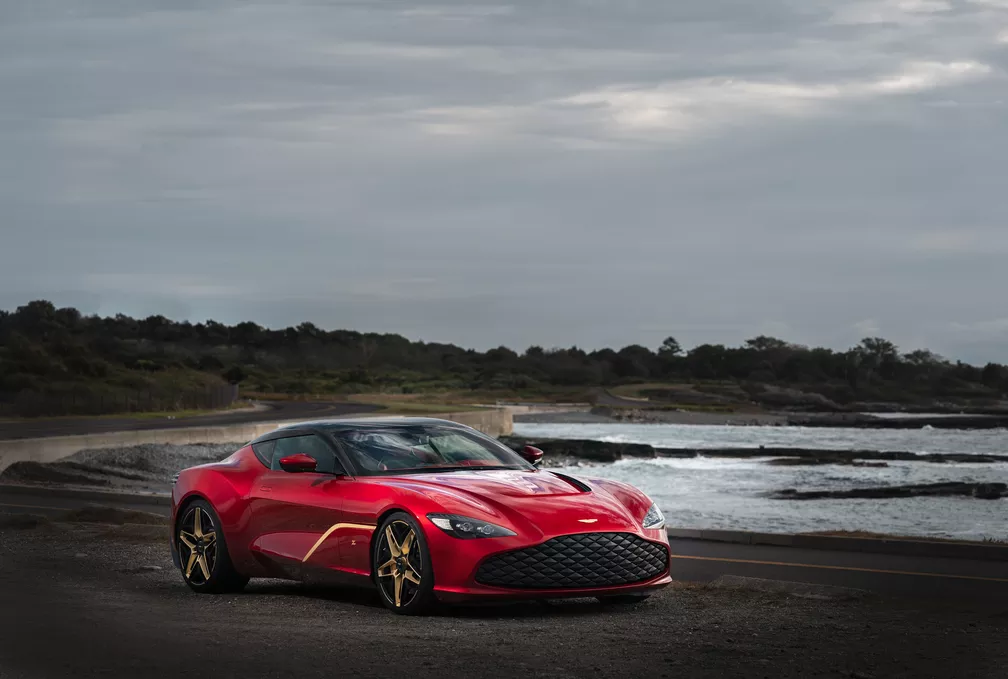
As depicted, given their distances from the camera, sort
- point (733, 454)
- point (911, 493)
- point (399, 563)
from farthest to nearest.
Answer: point (733, 454) < point (911, 493) < point (399, 563)

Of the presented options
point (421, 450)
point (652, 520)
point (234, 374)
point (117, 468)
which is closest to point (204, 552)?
point (421, 450)

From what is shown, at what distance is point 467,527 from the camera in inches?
381

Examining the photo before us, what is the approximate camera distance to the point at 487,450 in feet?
37.3

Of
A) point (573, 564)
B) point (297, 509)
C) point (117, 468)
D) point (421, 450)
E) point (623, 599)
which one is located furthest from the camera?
point (117, 468)

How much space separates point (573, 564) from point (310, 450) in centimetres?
269

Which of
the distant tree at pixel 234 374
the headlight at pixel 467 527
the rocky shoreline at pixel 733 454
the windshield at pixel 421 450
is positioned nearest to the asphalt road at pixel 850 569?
the windshield at pixel 421 450

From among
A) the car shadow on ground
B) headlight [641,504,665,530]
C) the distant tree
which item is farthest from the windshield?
the distant tree

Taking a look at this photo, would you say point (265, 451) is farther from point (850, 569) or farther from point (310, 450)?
point (850, 569)

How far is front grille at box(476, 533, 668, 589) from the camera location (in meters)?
9.66

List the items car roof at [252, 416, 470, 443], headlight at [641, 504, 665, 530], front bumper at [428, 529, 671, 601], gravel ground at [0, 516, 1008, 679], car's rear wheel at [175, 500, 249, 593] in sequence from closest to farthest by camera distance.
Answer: gravel ground at [0, 516, 1008, 679]
front bumper at [428, 529, 671, 601]
headlight at [641, 504, 665, 530]
car roof at [252, 416, 470, 443]
car's rear wheel at [175, 500, 249, 593]

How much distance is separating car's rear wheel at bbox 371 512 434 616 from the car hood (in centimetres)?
29

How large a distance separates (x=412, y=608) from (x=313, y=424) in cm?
236

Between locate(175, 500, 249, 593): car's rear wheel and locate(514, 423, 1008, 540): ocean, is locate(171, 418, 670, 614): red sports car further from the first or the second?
locate(514, 423, 1008, 540): ocean

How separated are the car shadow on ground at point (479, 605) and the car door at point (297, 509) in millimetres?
439
